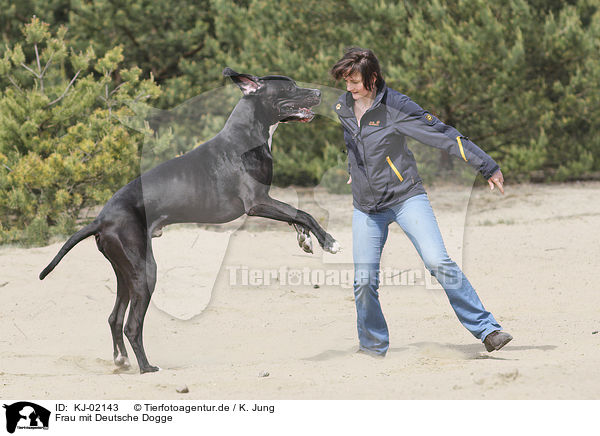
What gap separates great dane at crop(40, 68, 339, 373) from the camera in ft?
15.8

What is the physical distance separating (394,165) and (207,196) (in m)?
1.23

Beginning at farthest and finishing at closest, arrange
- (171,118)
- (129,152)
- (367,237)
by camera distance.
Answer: (171,118), (129,152), (367,237)

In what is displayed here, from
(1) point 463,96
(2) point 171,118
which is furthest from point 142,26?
(1) point 463,96

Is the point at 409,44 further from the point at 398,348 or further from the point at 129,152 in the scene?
the point at 398,348

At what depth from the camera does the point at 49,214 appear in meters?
9.62

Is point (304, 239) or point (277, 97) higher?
point (277, 97)

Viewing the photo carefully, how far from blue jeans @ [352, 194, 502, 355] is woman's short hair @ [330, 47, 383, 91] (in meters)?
0.83

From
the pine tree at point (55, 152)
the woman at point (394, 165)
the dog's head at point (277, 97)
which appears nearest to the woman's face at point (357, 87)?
the woman at point (394, 165)

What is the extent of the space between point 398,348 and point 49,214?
5.75m

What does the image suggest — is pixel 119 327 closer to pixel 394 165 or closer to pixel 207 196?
pixel 207 196

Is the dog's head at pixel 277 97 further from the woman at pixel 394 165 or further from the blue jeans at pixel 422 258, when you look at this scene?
the blue jeans at pixel 422 258

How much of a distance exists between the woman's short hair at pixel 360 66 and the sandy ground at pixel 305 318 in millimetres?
1862

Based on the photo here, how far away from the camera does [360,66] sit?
4.70m

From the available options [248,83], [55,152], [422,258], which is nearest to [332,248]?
[422,258]
